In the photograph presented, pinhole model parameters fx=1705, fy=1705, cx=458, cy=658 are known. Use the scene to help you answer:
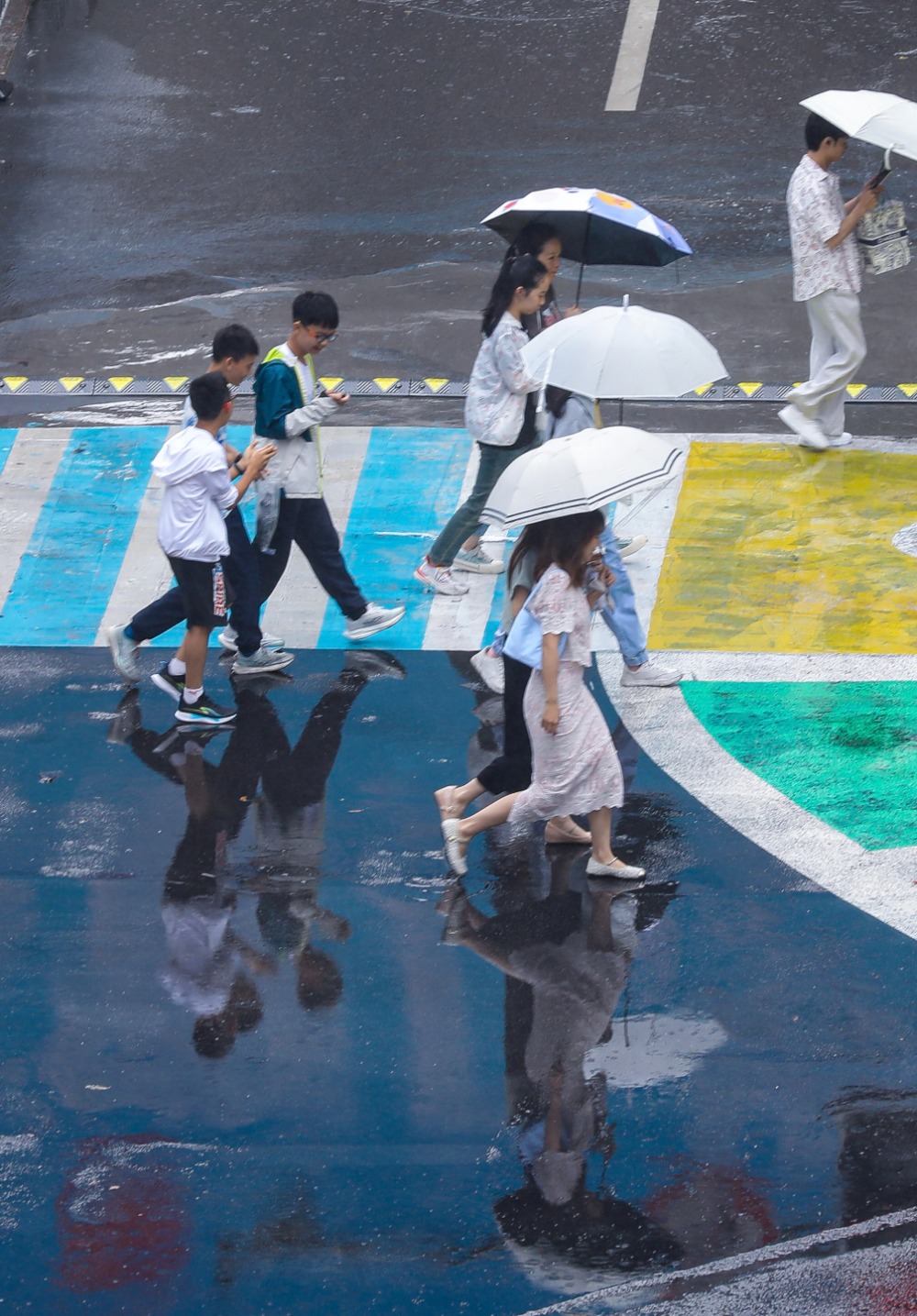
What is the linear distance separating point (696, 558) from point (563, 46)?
933 centimetres

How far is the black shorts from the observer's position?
27.5ft

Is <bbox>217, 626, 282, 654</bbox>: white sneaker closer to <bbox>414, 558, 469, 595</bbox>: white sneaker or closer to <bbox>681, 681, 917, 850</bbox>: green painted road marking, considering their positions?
<bbox>414, 558, 469, 595</bbox>: white sneaker

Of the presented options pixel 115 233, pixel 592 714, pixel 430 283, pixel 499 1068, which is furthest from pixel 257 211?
pixel 499 1068

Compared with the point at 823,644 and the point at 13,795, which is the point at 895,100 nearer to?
the point at 823,644

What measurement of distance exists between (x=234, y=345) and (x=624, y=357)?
6.19ft

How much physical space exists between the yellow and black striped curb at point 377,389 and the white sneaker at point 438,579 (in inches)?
96.9

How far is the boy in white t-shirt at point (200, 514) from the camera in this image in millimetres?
8141

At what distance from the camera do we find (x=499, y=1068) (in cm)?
618

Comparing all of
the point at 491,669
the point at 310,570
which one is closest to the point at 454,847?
the point at 491,669

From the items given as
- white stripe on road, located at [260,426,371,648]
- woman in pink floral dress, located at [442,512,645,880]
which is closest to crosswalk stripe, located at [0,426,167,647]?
white stripe on road, located at [260,426,371,648]

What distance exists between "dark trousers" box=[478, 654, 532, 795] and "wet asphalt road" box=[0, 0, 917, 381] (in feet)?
18.1

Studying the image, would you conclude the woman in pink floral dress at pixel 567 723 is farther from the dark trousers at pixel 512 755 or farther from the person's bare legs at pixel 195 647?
the person's bare legs at pixel 195 647

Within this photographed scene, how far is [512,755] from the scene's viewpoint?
7336 millimetres

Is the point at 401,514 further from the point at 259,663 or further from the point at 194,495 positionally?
the point at 194,495
